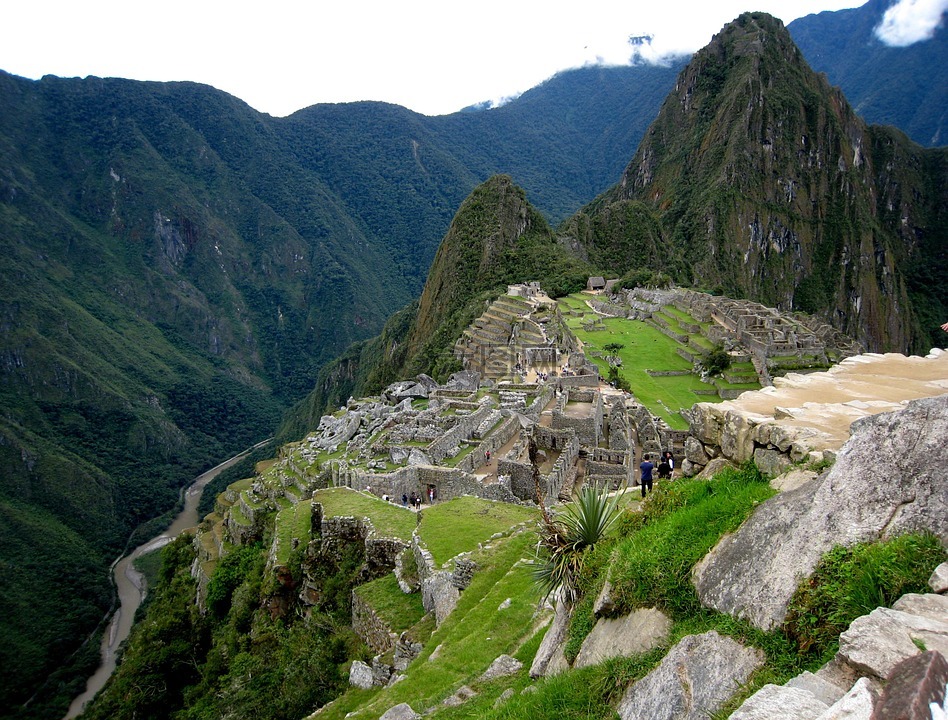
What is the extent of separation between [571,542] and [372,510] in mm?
8775

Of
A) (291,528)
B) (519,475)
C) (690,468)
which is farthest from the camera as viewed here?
(291,528)

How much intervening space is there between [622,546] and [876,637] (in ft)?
10.4

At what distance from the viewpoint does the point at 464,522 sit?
43.8 feet

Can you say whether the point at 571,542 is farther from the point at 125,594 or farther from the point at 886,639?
the point at 125,594

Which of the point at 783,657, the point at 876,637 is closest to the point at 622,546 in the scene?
the point at 783,657

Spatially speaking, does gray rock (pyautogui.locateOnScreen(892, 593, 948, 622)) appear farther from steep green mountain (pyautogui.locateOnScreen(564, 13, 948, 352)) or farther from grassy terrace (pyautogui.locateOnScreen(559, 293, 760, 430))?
steep green mountain (pyautogui.locateOnScreen(564, 13, 948, 352))

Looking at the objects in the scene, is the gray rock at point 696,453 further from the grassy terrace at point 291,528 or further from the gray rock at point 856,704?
the grassy terrace at point 291,528

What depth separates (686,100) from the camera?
183 metres

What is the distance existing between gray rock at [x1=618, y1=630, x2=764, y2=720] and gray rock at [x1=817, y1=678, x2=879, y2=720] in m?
1.12

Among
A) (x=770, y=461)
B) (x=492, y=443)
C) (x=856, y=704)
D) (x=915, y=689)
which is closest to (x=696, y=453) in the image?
(x=770, y=461)

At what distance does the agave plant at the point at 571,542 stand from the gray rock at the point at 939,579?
3.56 m

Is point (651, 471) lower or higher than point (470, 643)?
higher

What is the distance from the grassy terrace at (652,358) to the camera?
3662cm

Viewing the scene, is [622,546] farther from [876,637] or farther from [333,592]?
[333,592]
